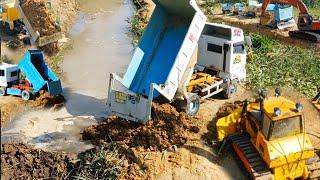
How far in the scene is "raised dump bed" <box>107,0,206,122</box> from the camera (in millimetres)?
14395

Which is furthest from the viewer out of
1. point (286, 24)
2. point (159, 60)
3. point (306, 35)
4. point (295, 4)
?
point (286, 24)

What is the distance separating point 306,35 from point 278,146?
549 inches

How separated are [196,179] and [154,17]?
5.86 m

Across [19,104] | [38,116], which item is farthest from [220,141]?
[19,104]

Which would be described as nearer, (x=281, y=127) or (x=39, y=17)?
(x=281, y=127)

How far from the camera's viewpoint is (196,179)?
501 inches

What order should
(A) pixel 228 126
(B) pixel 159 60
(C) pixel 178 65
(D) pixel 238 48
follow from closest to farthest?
(A) pixel 228 126 → (C) pixel 178 65 → (B) pixel 159 60 → (D) pixel 238 48

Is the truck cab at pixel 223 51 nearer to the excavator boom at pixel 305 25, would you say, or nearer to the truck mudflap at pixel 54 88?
the truck mudflap at pixel 54 88

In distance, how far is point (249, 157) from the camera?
40.6ft

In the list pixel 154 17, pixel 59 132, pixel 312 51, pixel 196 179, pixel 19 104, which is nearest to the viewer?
pixel 196 179

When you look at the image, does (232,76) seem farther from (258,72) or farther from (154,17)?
(154,17)

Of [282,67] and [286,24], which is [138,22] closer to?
[286,24]

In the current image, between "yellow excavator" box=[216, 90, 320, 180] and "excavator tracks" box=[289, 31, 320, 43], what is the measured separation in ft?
40.4

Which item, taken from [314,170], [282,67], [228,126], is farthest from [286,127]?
[282,67]
